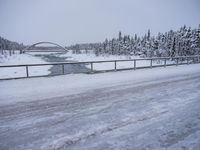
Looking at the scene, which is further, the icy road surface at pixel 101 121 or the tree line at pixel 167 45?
the tree line at pixel 167 45

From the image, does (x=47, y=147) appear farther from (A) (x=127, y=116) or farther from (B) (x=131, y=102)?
(B) (x=131, y=102)

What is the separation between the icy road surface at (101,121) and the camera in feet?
11.5

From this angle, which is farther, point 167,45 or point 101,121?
point 167,45

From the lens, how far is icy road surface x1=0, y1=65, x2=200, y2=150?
352 cm

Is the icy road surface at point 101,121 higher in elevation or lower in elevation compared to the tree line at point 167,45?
lower

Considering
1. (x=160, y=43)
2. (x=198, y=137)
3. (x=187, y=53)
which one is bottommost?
(x=198, y=137)

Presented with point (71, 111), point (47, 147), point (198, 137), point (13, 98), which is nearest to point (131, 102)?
point (71, 111)

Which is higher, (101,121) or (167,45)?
(167,45)

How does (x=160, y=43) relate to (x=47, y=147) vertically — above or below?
above

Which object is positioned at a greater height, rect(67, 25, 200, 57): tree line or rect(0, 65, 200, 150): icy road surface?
rect(67, 25, 200, 57): tree line

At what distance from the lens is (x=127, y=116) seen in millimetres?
4871

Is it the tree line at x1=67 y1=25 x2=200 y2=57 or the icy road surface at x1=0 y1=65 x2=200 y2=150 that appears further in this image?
the tree line at x1=67 y1=25 x2=200 y2=57

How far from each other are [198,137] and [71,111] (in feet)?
11.5

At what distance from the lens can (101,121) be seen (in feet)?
14.9
